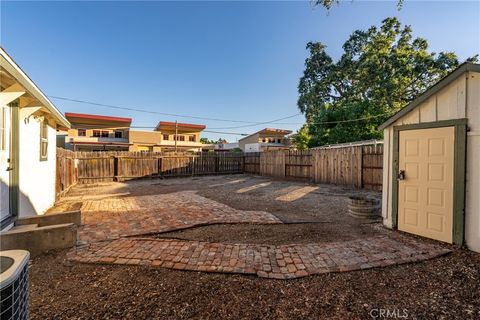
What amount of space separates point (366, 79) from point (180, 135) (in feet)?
72.8

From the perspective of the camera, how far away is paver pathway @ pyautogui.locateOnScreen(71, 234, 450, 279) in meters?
2.86

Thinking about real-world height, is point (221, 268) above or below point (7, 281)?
below

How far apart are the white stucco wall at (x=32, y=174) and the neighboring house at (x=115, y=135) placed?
60.5 ft

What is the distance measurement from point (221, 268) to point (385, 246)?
269 centimetres

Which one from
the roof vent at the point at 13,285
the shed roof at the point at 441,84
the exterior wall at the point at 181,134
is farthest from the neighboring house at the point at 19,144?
the exterior wall at the point at 181,134

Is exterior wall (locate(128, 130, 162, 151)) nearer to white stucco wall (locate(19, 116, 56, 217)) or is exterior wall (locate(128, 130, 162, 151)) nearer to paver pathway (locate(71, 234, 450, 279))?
white stucco wall (locate(19, 116, 56, 217))

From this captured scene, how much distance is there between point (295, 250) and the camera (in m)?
3.40

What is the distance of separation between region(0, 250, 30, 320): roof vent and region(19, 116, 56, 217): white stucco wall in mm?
3409

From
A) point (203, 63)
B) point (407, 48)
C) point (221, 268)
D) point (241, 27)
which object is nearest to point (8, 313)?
point (221, 268)

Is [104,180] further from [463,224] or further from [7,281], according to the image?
[463,224]

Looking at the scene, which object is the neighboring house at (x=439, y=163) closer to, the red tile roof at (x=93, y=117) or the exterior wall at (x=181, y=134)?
the red tile roof at (x=93, y=117)

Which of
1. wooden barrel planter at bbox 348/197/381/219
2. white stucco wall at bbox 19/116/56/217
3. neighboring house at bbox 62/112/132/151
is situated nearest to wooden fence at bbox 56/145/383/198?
white stucco wall at bbox 19/116/56/217

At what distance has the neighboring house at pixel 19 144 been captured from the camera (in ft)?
9.92

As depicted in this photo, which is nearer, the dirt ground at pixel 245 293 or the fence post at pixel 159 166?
the dirt ground at pixel 245 293
